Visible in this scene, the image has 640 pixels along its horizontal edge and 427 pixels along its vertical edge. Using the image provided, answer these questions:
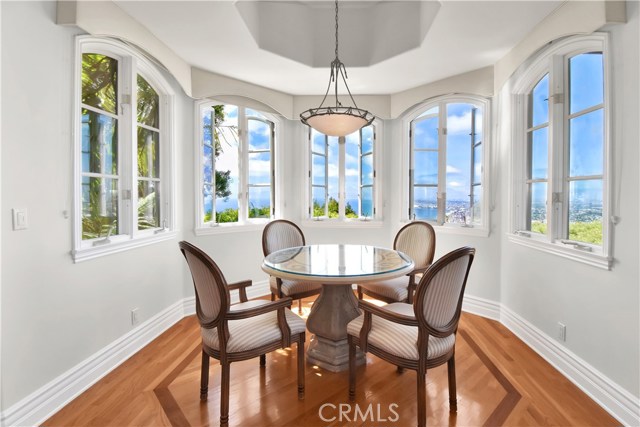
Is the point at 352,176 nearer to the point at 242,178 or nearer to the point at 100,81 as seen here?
the point at 242,178

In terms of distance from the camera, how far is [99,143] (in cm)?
235

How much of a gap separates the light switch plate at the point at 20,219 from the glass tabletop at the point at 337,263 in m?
1.30

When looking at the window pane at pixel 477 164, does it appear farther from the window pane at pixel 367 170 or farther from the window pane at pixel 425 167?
the window pane at pixel 367 170

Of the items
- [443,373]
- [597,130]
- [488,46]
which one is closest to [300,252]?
[443,373]

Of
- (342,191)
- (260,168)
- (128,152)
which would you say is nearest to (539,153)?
(342,191)

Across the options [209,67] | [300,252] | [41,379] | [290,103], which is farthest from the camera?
[290,103]

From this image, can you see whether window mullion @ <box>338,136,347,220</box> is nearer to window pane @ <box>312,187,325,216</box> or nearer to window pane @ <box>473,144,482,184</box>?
window pane @ <box>312,187,325,216</box>

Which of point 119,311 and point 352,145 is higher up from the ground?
point 352,145

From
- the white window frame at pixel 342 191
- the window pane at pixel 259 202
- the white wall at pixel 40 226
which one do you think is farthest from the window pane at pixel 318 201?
the white wall at pixel 40 226

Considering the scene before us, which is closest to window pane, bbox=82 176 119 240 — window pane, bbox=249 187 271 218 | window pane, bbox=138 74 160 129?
window pane, bbox=138 74 160 129

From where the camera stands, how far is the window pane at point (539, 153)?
2648 millimetres

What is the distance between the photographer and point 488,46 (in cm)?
280

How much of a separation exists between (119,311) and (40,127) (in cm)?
135

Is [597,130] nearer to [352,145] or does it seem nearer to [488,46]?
[488,46]
